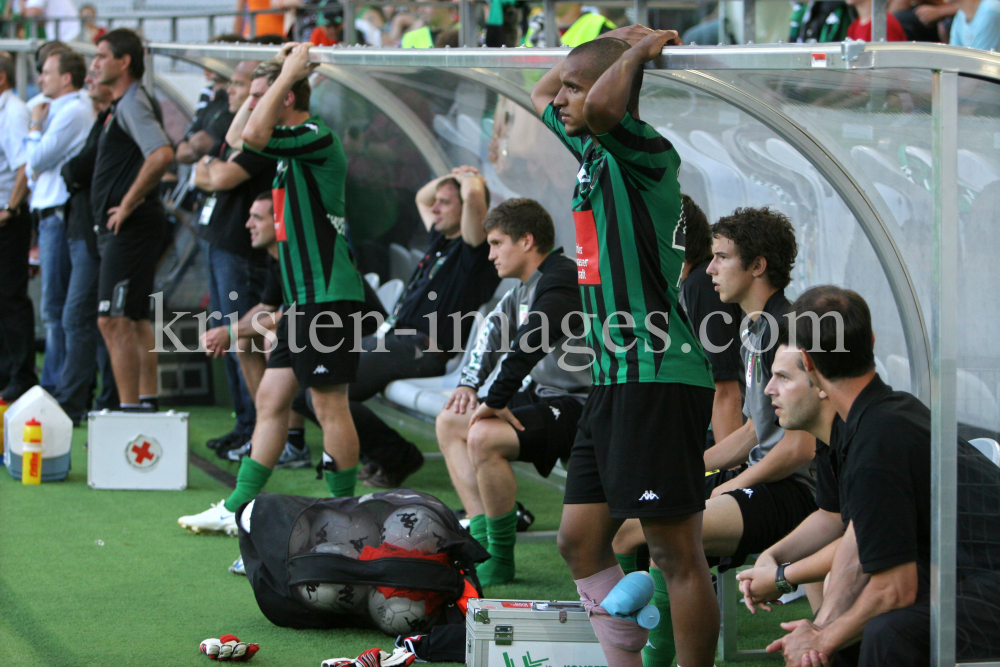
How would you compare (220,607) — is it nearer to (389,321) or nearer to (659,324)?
(659,324)

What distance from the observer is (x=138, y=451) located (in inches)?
207

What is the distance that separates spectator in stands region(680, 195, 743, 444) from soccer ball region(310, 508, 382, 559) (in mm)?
1192

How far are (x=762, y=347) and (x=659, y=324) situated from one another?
2.28 ft

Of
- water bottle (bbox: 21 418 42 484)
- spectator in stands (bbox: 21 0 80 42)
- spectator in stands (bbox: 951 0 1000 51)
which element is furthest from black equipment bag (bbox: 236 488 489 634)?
spectator in stands (bbox: 21 0 80 42)

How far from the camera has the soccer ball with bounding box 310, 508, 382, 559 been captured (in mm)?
3402

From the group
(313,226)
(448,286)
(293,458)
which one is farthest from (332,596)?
(293,458)

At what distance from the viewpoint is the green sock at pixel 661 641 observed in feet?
9.70

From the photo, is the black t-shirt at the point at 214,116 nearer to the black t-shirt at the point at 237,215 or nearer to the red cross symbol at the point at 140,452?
the black t-shirt at the point at 237,215

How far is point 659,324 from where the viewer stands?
8.41ft

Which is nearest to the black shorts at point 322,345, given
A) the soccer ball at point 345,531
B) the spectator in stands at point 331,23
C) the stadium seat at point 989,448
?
the soccer ball at point 345,531

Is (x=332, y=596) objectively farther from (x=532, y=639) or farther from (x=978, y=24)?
(x=978, y=24)

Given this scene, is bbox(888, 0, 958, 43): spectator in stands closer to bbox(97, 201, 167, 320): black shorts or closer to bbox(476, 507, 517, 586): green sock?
bbox(476, 507, 517, 586): green sock

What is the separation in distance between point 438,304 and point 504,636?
2950 millimetres

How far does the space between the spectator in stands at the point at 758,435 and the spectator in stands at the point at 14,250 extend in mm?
5390
